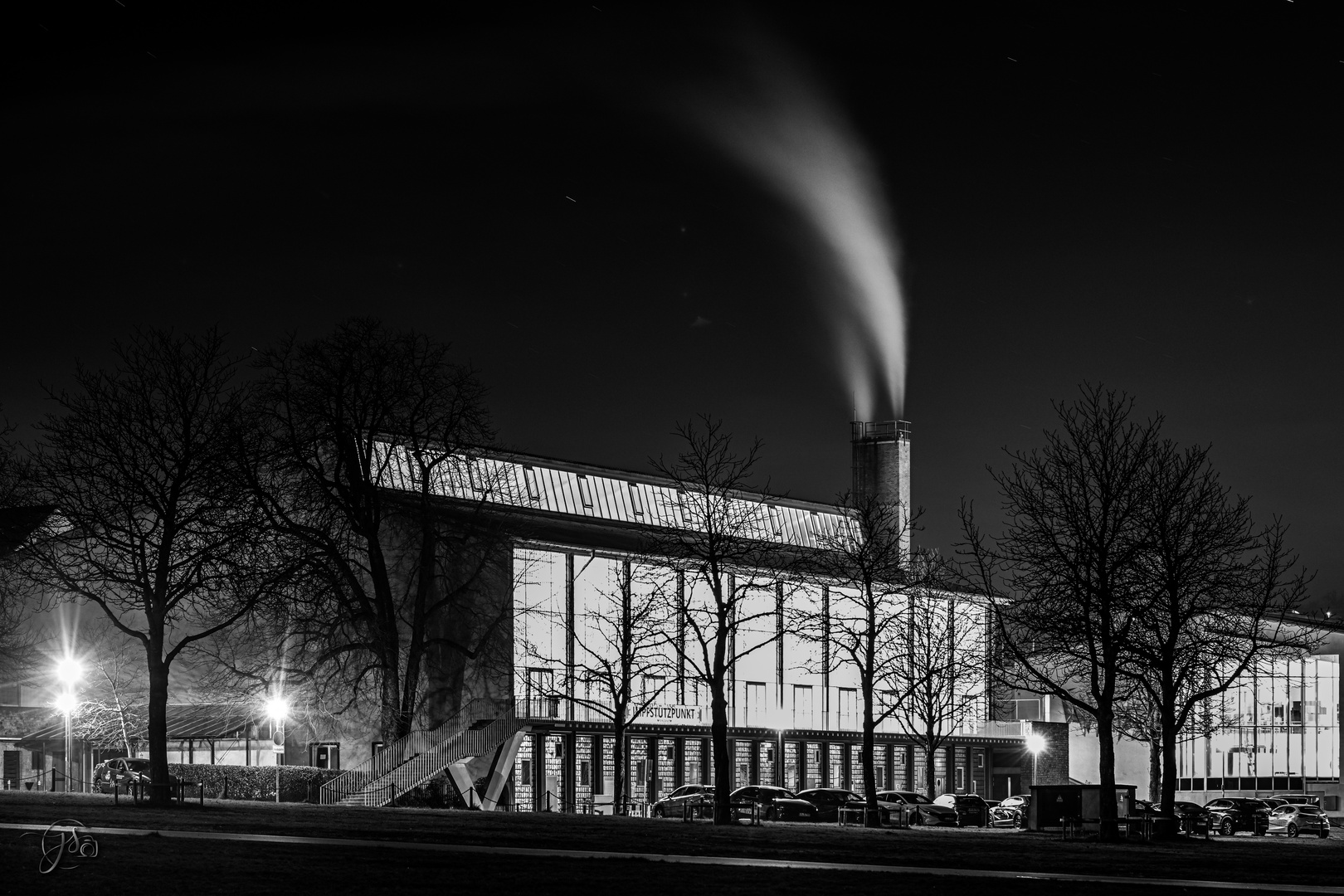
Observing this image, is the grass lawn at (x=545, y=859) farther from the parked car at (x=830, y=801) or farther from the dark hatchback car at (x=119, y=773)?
the parked car at (x=830, y=801)

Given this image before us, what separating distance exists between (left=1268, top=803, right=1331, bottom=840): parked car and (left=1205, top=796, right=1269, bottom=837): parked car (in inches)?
15.7

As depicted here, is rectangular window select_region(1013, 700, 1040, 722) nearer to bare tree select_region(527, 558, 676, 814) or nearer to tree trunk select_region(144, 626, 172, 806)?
bare tree select_region(527, 558, 676, 814)

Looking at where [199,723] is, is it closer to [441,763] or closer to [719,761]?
[441,763]

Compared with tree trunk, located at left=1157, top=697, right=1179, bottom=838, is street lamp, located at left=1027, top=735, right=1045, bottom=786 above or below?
below

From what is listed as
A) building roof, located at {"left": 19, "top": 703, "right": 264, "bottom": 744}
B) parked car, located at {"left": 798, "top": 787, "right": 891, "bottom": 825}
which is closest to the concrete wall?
parked car, located at {"left": 798, "top": 787, "right": 891, "bottom": 825}

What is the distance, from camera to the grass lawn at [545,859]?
2345cm

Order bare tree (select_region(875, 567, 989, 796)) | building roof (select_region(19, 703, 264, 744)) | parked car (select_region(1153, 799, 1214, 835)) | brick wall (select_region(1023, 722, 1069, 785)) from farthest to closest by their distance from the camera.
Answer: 1. brick wall (select_region(1023, 722, 1069, 785))
2. building roof (select_region(19, 703, 264, 744))
3. bare tree (select_region(875, 567, 989, 796))
4. parked car (select_region(1153, 799, 1214, 835))

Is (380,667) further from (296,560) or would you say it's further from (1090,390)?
(1090,390)

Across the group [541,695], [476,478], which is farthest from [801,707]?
[476,478]

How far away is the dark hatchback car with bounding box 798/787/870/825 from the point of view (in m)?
63.9

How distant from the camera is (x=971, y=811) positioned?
2640 inches

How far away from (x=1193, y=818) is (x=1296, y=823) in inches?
416

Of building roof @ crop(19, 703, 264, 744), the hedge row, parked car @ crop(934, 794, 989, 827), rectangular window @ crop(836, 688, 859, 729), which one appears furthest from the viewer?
rectangular window @ crop(836, 688, 859, 729)

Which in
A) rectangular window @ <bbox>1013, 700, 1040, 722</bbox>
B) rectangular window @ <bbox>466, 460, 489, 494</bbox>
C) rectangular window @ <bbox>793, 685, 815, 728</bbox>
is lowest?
rectangular window @ <bbox>1013, 700, 1040, 722</bbox>
